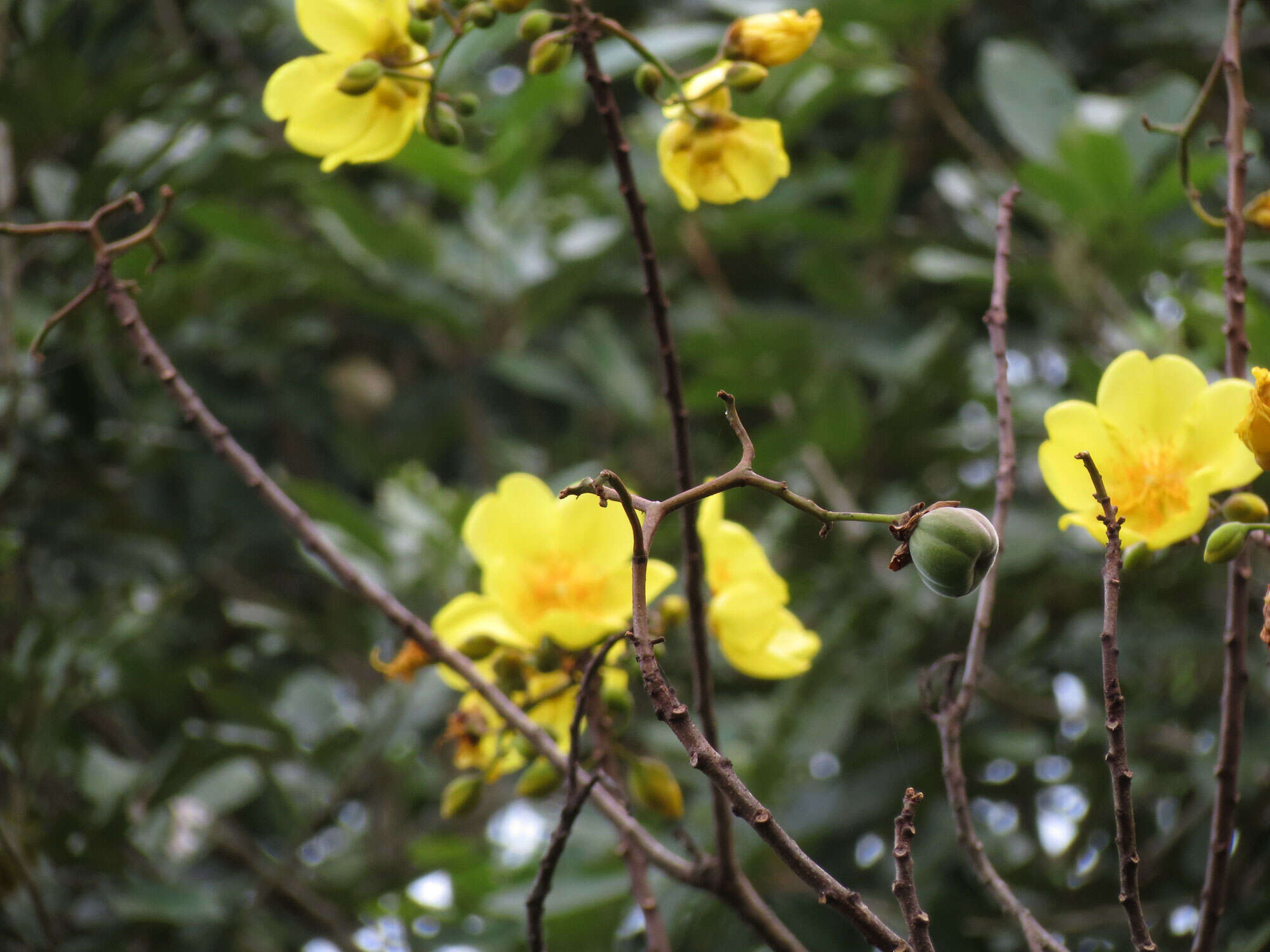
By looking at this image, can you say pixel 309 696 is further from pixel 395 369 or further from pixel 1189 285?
pixel 1189 285

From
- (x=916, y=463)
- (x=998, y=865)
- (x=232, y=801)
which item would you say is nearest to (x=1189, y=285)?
(x=916, y=463)

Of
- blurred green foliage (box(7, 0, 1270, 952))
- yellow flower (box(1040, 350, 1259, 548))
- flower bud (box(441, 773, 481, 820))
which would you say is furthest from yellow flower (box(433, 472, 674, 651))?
blurred green foliage (box(7, 0, 1270, 952))

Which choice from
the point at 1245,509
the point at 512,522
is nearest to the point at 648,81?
the point at 512,522

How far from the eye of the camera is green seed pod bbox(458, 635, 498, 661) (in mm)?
699

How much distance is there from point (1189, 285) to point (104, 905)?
58.5 inches

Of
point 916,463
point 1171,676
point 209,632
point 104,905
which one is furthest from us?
point 209,632

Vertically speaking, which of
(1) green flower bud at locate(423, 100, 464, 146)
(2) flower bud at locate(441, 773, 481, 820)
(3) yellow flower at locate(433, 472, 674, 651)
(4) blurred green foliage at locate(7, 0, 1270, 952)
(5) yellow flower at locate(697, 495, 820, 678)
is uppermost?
(1) green flower bud at locate(423, 100, 464, 146)

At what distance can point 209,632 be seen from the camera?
1.85m

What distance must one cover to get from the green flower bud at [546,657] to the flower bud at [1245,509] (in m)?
0.35

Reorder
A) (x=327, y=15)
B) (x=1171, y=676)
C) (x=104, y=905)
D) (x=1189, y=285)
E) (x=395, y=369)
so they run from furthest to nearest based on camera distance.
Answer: (x=395, y=369) < (x=1189, y=285) < (x=1171, y=676) < (x=104, y=905) < (x=327, y=15)

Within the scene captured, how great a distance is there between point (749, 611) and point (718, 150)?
27cm

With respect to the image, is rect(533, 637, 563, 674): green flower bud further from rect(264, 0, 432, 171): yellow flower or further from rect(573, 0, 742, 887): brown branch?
rect(264, 0, 432, 171): yellow flower

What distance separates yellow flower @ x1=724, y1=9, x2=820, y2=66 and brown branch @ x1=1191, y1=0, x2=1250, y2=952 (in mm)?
214

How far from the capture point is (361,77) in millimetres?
672
